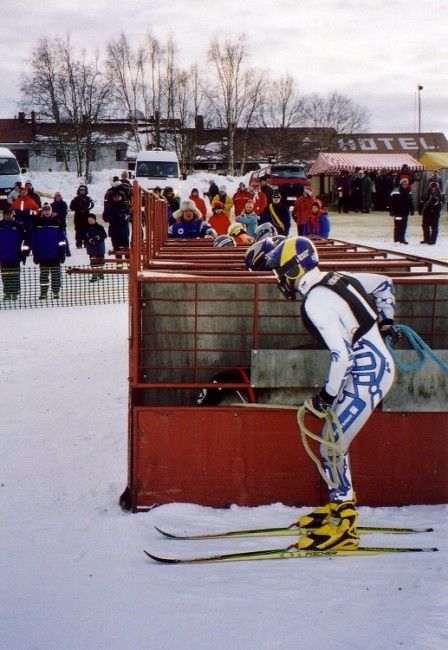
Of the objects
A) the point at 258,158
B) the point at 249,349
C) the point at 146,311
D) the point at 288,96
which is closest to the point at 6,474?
the point at 146,311

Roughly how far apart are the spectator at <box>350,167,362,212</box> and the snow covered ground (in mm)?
25574

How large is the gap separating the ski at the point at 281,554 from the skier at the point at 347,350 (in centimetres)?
4

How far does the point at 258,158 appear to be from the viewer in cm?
5469

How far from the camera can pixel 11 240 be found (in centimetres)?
1438

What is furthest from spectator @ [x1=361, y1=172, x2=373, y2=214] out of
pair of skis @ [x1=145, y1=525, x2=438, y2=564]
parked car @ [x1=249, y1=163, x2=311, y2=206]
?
pair of skis @ [x1=145, y1=525, x2=438, y2=564]

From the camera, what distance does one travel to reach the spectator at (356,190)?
3047 cm

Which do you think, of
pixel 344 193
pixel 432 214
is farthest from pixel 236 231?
pixel 344 193

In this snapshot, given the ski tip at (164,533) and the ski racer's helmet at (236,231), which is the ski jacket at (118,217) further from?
the ski tip at (164,533)

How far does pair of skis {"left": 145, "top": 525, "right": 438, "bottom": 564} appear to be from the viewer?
4473 millimetres

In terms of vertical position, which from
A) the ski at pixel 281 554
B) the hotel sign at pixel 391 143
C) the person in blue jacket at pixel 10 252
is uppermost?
the hotel sign at pixel 391 143

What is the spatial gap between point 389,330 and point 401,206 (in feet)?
51.3

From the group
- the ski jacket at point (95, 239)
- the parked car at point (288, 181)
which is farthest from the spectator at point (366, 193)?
the ski jacket at point (95, 239)

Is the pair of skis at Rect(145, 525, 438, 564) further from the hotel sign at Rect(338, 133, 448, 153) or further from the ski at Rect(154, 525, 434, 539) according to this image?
the hotel sign at Rect(338, 133, 448, 153)

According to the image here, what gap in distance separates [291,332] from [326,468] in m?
1.23
